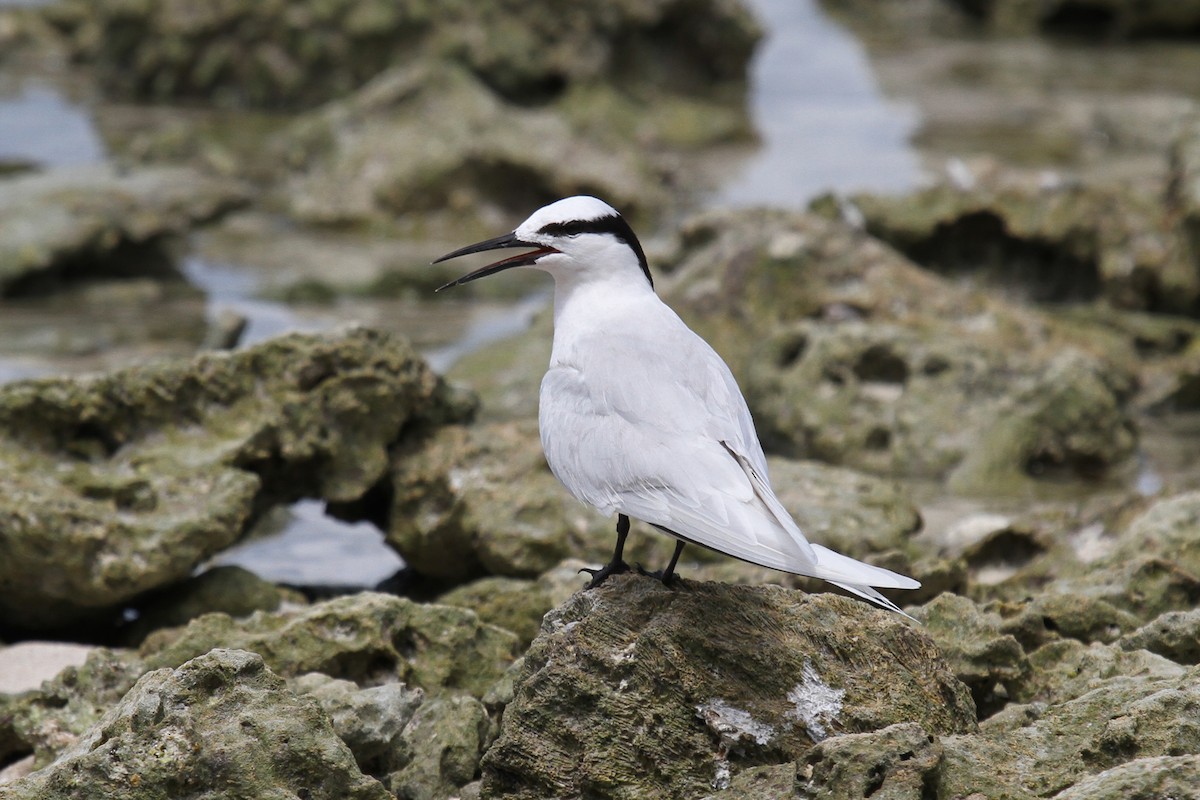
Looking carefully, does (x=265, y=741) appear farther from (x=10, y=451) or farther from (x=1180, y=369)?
(x=1180, y=369)

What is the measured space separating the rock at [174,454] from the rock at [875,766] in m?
3.01

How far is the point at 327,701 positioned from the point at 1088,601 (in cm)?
231

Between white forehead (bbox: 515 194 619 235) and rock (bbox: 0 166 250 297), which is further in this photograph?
rock (bbox: 0 166 250 297)

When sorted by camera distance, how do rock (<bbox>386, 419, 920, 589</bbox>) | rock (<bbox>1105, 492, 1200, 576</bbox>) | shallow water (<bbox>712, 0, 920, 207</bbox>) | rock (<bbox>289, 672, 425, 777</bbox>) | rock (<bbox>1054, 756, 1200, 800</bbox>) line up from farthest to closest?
shallow water (<bbox>712, 0, 920, 207</bbox>)
rock (<bbox>386, 419, 920, 589</bbox>)
rock (<bbox>1105, 492, 1200, 576</bbox>)
rock (<bbox>289, 672, 425, 777</bbox>)
rock (<bbox>1054, 756, 1200, 800</bbox>)

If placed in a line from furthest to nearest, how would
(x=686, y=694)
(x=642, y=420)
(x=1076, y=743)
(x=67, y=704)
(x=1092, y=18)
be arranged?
(x=1092, y=18)
(x=67, y=704)
(x=642, y=420)
(x=686, y=694)
(x=1076, y=743)

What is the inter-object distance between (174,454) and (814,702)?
306 cm

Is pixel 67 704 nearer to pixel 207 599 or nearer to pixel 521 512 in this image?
pixel 207 599

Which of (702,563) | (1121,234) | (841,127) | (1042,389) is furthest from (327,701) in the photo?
(841,127)

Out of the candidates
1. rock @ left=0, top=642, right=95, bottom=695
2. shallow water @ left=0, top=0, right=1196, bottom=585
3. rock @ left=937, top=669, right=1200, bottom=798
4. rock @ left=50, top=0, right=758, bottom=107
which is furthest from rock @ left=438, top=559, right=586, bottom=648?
rock @ left=50, top=0, right=758, bottom=107

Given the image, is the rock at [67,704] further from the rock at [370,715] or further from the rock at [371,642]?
the rock at [370,715]

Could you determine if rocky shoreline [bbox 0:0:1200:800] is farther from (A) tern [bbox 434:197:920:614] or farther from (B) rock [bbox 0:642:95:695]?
(A) tern [bbox 434:197:920:614]

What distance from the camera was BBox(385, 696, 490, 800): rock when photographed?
432 centimetres

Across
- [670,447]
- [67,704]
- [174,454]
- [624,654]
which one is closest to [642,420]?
[670,447]

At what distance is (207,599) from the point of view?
599 centimetres
